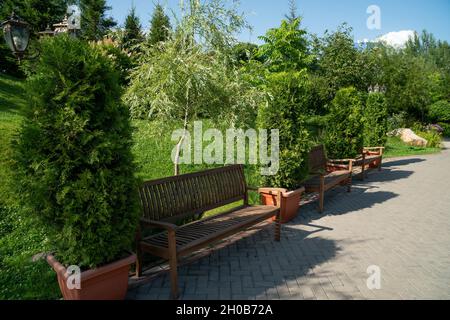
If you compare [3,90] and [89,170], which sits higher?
[3,90]

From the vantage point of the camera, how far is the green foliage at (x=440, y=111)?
1089 inches

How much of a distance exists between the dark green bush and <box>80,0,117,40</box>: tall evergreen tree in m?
20.1

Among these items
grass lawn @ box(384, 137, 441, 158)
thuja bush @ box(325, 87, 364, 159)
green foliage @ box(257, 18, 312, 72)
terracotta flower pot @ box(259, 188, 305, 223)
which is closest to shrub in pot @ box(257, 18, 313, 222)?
terracotta flower pot @ box(259, 188, 305, 223)

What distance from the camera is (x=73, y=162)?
9.73 feet

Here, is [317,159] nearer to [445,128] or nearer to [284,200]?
[284,200]

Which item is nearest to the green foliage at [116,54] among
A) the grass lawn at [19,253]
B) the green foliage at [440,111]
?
the grass lawn at [19,253]

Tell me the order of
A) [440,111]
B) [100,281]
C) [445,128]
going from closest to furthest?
1. [100,281]
2. [445,128]
3. [440,111]

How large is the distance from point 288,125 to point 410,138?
15815mm

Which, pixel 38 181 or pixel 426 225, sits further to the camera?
pixel 426 225

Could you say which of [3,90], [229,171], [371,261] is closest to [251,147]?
[229,171]

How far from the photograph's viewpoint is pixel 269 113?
20.0ft

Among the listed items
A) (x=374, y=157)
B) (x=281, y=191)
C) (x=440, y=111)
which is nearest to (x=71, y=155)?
(x=281, y=191)
